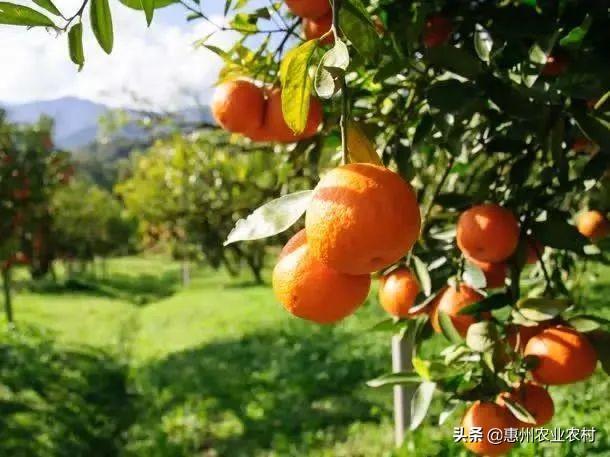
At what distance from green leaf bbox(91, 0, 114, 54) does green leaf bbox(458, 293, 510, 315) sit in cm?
74

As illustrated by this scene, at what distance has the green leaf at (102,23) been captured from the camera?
2.47ft

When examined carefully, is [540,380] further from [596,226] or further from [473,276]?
[596,226]

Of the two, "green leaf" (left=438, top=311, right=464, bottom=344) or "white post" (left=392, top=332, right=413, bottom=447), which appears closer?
"green leaf" (left=438, top=311, right=464, bottom=344)

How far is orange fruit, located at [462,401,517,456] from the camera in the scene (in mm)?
1059

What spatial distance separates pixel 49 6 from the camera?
28.4 inches

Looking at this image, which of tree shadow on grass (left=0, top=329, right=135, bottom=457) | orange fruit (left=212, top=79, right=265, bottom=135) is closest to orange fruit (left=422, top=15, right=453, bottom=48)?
orange fruit (left=212, top=79, right=265, bottom=135)

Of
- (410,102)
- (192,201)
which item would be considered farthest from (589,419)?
(192,201)

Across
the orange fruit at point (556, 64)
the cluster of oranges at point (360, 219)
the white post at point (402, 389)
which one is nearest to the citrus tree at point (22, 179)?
the white post at point (402, 389)

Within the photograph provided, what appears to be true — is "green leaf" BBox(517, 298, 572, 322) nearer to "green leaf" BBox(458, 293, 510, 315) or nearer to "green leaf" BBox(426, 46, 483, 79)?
"green leaf" BBox(458, 293, 510, 315)

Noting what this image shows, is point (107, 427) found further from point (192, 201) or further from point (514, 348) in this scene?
point (192, 201)

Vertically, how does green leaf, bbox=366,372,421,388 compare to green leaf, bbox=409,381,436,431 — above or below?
above

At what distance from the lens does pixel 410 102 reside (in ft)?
4.42

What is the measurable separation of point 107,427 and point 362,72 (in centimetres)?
417

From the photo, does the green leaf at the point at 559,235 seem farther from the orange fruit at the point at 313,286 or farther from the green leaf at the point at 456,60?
the orange fruit at the point at 313,286
